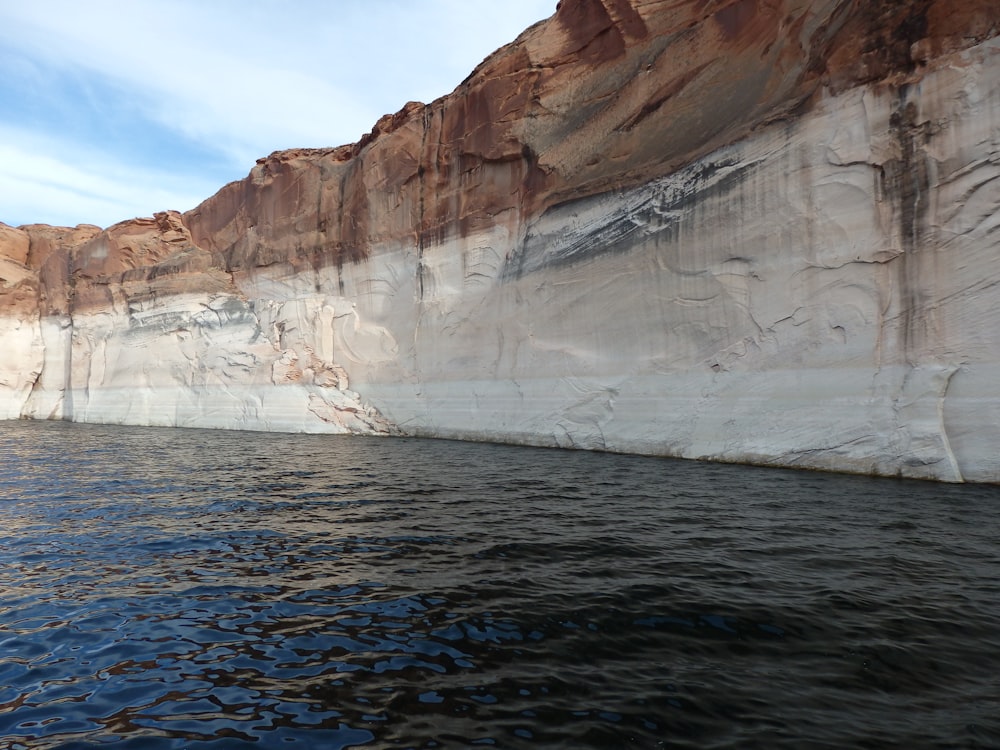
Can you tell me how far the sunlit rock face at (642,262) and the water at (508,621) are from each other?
313cm

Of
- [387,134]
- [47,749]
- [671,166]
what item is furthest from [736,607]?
[387,134]

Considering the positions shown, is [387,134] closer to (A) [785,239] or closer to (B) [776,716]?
(A) [785,239]

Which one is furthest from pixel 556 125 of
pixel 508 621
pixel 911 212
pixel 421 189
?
pixel 508 621

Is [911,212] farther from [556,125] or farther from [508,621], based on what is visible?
[556,125]

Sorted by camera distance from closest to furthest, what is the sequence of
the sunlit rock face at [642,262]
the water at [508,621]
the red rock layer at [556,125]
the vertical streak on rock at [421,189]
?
the water at [508,621], the sunlit rock face at [642,262], the red rock layer at [556,125], the vertical streak on rock at [421,189]

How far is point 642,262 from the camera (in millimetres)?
14375

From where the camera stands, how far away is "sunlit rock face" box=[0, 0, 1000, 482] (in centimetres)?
983

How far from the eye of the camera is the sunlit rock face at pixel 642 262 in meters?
→ 9.83

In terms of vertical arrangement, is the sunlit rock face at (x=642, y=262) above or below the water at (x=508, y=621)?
above

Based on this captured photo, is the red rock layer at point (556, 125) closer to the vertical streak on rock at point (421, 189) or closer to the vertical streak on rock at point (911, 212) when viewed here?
the vertical streak on rock at point (421, 189)

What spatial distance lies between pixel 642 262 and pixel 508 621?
11588 millimetres

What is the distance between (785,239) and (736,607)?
31.2 feet

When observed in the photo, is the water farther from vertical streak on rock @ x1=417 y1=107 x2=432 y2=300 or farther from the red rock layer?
vertical streak on rock @ x1=417 y1=107 x2=432 y2=300

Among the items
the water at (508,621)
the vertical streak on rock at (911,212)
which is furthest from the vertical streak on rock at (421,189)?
the vertical streak on rock at (911,212)
